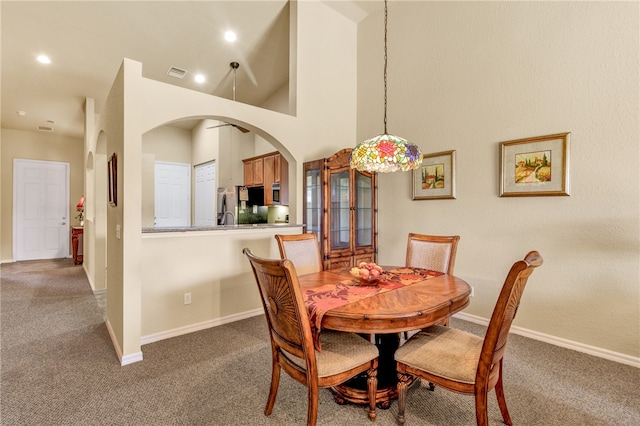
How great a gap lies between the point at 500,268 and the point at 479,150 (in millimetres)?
1271

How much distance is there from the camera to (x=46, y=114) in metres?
6.24

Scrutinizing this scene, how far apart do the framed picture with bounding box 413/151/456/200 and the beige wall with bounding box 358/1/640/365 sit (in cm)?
8

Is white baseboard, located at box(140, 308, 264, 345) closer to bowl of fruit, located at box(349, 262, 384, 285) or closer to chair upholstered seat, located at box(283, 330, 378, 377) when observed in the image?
chair upholstered seat, located at box(283, 330, 378, 377)

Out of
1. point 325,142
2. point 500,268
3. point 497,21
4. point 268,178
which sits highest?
point 497,21

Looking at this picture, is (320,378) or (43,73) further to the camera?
(43,73)

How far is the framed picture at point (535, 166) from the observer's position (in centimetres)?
274

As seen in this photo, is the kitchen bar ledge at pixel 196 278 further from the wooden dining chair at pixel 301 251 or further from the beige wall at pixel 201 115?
the wooden dining chair at pixel 301 251

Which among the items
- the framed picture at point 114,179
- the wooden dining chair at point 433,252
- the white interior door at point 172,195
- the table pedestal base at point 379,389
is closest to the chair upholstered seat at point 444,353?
the table pedestal base at point 379,389

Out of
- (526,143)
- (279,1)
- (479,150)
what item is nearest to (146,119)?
(279,1)

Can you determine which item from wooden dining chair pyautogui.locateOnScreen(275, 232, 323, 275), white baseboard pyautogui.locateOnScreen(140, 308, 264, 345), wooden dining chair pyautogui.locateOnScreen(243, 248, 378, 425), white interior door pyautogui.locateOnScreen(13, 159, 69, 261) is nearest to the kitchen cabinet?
white baseboard pyautogui.locateOnScreen(140, 308, 264, 345)

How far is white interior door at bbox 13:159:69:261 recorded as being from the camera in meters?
7.17

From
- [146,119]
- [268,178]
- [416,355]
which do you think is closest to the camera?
[416,355]

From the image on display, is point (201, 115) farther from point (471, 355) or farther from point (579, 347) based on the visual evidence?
point (579, 347)

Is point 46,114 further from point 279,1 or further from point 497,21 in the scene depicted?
point 497,21
